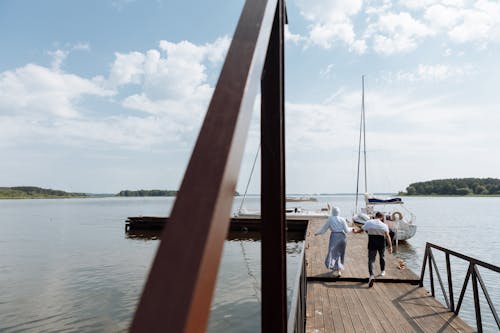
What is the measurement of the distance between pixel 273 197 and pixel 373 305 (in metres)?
5.32

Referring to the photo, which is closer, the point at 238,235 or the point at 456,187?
the point at 238,235

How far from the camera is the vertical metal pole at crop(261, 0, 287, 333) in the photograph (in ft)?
5.96

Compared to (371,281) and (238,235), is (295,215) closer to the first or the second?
(238,235)

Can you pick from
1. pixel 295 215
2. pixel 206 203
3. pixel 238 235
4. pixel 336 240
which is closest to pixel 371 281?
pixel 336 240

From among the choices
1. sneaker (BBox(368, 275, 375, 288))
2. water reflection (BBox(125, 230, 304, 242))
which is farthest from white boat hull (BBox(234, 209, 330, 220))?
sneaker (BBox(368, 275, 375, 288))

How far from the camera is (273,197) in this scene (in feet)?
5.97

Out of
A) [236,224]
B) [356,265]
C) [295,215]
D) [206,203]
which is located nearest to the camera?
[206,203]

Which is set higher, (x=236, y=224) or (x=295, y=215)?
(x=295, y=215)

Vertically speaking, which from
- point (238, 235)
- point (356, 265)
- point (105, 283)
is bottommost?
point (105, 283)

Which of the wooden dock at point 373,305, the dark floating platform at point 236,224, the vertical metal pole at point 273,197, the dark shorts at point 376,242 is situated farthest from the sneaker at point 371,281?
the dark floating platform at point 236,224

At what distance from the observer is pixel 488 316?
9.34 m

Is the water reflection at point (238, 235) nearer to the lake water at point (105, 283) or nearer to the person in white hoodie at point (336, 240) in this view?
the lake water at point (105, 283)

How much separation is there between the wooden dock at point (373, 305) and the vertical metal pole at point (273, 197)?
3725 mm

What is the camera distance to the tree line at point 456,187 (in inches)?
5231
